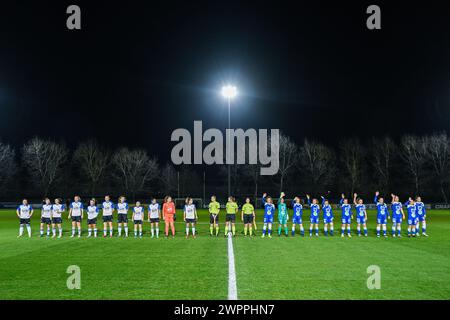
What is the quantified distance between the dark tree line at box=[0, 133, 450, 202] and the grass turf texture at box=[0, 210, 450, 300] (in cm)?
4896

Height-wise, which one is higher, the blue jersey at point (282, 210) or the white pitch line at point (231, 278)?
the blue jersey at point (282, 210)

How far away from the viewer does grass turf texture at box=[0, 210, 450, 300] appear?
30.1 feet

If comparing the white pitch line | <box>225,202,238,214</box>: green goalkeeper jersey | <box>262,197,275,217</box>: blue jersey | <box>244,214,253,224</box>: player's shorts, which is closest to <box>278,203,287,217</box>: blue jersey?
<box>262,197,275,217</box>: blue jersey

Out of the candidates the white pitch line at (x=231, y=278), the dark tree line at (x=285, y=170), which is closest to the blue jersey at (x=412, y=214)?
the white pitch line at (x=231, y=278)

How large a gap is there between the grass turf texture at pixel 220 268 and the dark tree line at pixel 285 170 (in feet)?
161

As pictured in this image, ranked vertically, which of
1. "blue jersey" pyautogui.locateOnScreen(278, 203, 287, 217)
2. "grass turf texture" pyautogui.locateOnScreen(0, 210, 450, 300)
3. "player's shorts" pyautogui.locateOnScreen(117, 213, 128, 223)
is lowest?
"grass turf texture" pyautogui.locateOnScreen(0, 210, 450, 300)

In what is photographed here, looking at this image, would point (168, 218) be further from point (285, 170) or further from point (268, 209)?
point (285, 170)

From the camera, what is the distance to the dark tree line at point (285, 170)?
68250 millimetres

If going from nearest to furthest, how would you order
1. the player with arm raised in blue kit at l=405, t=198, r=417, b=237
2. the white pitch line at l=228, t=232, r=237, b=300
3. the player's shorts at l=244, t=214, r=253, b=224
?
the white pitch line at l=228, t=232, r=237, b=300, the player's shorts at l=244, t=214, r=253, b=224, the player with arm raised in blue kit at l=405, t=198, r=417, b=237

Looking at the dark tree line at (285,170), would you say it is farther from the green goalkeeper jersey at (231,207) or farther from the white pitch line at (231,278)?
the white pitch line at (231,278)

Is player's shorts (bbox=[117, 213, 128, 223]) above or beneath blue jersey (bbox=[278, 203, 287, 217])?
beneath

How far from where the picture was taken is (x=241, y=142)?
6750 cm

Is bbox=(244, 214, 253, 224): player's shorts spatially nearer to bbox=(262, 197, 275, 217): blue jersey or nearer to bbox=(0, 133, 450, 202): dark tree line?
bbox=(262, 197, 275, 217): blue jersey
